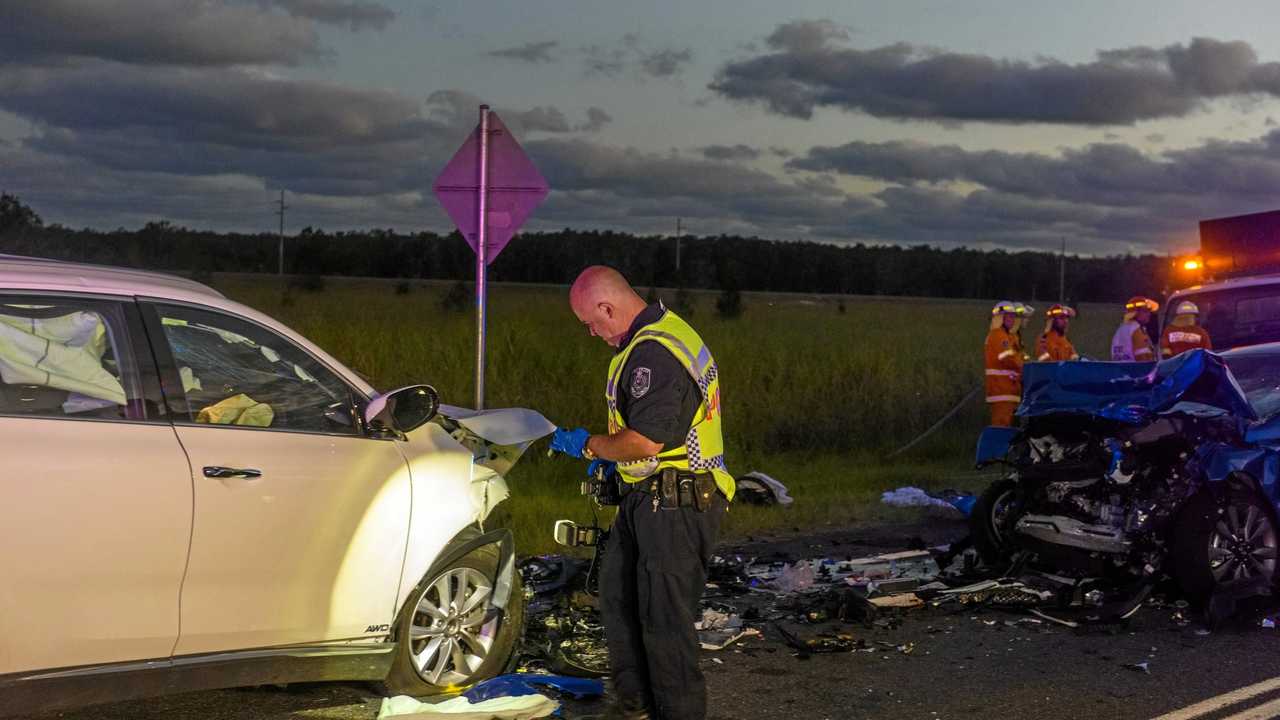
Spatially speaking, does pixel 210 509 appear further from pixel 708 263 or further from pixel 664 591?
pixel 708 263

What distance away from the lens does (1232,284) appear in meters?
13.0

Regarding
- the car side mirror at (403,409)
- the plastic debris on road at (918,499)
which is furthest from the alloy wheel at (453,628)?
the plastic debris on road at (918,499)

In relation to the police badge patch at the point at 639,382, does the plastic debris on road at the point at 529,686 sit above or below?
below

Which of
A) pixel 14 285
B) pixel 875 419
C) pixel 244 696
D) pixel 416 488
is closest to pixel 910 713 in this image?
pixel 416 488

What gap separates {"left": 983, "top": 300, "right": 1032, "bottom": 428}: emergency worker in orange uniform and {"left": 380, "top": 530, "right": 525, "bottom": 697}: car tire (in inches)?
383

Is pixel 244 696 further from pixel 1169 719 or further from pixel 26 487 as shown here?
pixel 1169 719

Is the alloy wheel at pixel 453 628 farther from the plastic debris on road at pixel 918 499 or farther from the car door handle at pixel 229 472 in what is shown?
Result: the plastic debris on road at pixel 918 499

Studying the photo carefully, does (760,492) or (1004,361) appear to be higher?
(1004,361)

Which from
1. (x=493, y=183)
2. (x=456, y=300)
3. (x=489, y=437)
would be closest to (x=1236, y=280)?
(x=493, y=183)

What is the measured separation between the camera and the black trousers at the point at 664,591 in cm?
520

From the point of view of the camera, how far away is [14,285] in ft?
15.4

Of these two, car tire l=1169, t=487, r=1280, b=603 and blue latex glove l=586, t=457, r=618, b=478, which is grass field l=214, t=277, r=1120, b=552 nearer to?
car tire l=1169, t=487, r=1280, b=603

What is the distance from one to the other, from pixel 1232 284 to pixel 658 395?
973cm

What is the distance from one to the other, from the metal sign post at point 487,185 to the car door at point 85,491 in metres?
4.92
